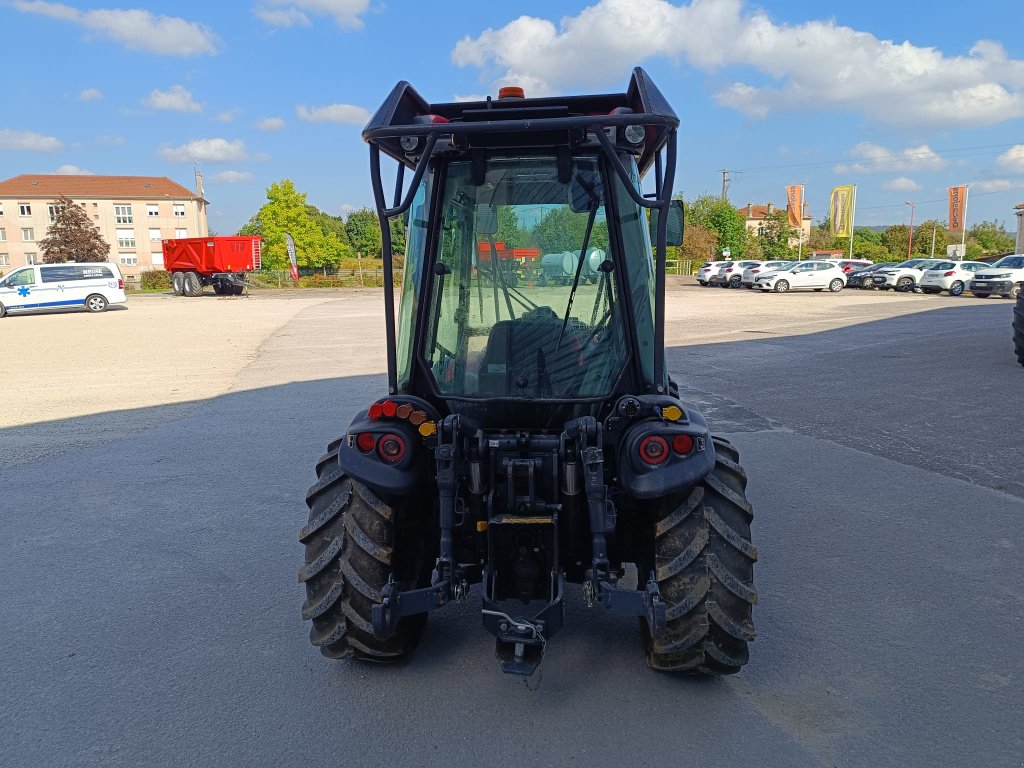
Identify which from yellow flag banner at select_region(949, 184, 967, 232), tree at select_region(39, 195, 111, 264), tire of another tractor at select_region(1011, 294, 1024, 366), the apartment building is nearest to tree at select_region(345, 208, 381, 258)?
the apartment building

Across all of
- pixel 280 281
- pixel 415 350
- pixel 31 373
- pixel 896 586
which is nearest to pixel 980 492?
pixel 896 586

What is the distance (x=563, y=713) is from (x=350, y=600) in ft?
3.34

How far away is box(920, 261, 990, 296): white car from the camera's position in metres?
32.4

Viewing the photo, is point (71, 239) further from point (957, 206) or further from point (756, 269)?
point (957, 206)

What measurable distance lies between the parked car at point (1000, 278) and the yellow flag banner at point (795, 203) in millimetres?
37786

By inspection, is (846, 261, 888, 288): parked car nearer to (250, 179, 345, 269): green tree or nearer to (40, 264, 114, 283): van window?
(40, 264, 114, 283): van window

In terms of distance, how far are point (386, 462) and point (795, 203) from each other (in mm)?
70520

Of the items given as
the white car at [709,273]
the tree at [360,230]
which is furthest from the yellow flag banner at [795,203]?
the tree at [360,230]

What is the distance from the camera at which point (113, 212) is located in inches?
3206

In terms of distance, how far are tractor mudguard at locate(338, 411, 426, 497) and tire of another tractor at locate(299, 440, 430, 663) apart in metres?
0.13

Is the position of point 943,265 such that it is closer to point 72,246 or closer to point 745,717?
point 745,717

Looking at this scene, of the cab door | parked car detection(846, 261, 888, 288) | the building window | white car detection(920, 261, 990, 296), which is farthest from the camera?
the building window

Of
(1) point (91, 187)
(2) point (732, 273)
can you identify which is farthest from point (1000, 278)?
(1) point (91, 187)

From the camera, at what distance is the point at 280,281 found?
176 ft
